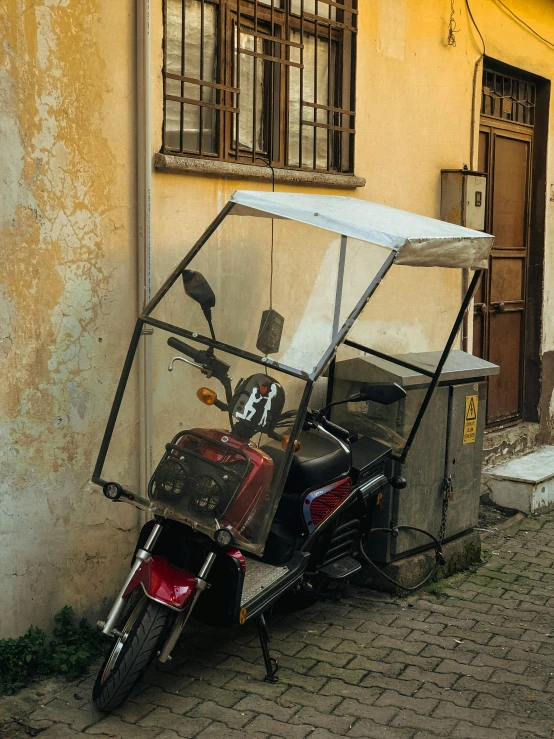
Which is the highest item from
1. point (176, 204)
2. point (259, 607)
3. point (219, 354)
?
point (176, 204)

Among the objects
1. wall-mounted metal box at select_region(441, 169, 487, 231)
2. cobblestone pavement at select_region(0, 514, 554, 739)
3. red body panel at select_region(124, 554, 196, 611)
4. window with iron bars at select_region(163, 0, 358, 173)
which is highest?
window with iron bars at select_region(163, 0, 358, 173)

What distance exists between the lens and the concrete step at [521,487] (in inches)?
296

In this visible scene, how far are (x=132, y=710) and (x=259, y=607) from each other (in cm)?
72

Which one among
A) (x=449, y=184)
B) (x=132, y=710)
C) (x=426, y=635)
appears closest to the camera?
(x=132, y=710)

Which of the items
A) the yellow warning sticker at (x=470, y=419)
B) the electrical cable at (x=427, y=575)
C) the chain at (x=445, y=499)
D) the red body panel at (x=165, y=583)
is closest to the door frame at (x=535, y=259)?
the yellow warning sticker at (x=470, y=419)

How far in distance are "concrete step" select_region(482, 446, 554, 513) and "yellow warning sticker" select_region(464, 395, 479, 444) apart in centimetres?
157

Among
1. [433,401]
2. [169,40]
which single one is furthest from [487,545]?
[169,40]

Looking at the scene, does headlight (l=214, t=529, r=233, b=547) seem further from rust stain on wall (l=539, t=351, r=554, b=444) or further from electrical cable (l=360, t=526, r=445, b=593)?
rust stain on wall (l=539, t=351, r=554, b=444)

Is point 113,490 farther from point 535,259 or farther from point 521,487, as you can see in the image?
point 535,259

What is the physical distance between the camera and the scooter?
13.2 feet

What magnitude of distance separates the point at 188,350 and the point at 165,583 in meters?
1.04

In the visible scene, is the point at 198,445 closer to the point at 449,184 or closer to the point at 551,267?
the point at 449,184

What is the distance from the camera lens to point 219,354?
4.31 m

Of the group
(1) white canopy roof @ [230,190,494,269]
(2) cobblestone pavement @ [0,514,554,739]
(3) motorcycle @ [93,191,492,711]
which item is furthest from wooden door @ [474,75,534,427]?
(3) motorcycle @ [93,191,492,711]
